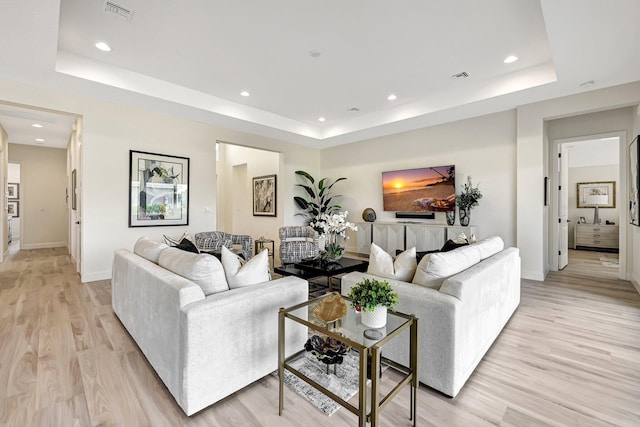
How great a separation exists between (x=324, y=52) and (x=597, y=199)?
318 inches

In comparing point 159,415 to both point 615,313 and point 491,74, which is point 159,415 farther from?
point 491,74

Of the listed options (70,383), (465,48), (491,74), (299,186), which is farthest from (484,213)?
(70,383)

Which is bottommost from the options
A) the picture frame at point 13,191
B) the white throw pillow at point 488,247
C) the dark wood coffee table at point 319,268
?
the dark wood coffee table at point 319,268

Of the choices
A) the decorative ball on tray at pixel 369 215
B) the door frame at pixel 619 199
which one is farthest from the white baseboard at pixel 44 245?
the door frame at pixel 619 199

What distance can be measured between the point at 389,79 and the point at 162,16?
291 centimetres

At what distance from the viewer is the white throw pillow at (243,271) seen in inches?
77.9

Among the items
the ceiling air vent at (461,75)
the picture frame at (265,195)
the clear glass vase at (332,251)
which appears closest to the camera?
the clear glass vase at (332,251)

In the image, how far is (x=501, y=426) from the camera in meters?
1.55

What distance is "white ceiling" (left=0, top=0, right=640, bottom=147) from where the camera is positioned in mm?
2645

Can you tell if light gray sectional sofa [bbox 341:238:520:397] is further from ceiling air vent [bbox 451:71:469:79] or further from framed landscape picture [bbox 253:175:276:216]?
framed landscape picture [bbox 253:175:276:216]

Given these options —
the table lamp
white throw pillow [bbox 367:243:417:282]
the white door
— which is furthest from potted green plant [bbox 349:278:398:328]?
the table lamp

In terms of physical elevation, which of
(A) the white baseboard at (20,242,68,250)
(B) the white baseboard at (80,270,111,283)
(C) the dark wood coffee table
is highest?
(C) the dark wood coffee table

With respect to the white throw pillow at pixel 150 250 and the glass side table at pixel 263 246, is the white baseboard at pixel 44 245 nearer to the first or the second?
the glass side table at pixel 263 246

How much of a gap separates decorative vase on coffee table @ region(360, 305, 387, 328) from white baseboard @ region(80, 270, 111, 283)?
4.52 m
